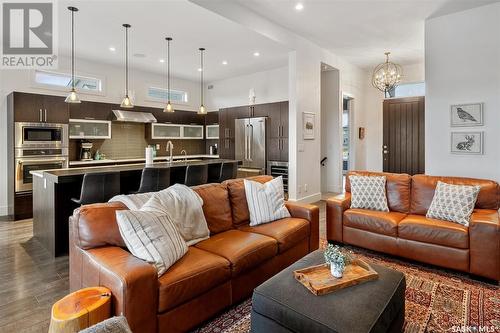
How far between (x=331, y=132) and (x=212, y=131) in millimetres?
3466

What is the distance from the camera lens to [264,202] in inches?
123

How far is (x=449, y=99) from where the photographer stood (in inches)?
180

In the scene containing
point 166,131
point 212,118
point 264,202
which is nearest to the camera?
point 264,202

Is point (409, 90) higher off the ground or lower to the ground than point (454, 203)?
higher

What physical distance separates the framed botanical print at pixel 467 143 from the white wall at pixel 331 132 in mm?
2793

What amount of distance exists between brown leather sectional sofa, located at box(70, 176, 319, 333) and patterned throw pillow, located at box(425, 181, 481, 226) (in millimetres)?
1553

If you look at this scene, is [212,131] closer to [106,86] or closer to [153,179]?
[106,86]

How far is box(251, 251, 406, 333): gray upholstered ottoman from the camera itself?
4.83 feet

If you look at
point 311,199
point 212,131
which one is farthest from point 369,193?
point 212,131

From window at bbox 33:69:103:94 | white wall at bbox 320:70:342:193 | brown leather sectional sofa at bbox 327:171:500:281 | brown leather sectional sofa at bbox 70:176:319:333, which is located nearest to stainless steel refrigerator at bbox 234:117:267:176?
white wall at bbox 320:70:342:193

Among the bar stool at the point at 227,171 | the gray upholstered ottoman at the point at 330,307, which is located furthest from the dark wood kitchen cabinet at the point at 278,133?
the gray upholstered ottoman at the point at 330,307

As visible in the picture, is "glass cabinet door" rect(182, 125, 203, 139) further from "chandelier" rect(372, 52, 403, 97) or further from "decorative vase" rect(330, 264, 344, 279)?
"decorative vase" rect(330, 264, 344, 279)

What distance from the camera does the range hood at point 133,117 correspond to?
6577mm

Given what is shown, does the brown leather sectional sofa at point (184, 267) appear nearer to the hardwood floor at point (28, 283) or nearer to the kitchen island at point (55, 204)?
the hardwood floor at point (28, 283)
